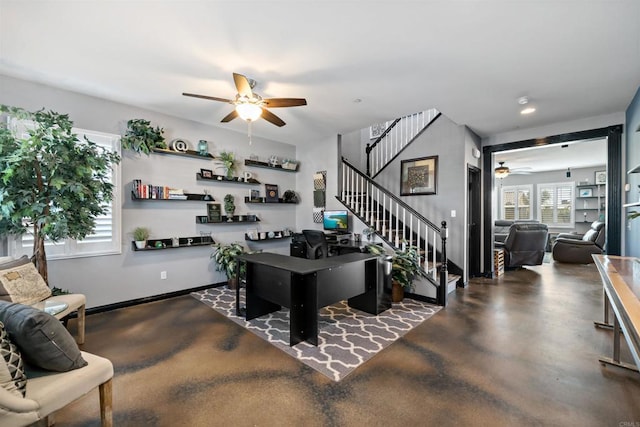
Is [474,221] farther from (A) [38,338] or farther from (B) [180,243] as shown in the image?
(A) [38,338]

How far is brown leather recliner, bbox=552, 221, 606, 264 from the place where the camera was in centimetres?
640

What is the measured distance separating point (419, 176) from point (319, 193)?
195 cm

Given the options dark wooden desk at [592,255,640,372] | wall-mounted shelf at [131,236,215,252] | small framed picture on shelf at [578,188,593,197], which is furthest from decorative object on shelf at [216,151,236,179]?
small framed picture on shelf at [578,188,593,197]

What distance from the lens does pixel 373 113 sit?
4.10 meters

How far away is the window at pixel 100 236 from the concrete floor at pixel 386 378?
0.85 metres

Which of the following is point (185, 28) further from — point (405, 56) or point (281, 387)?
point (281, 387)

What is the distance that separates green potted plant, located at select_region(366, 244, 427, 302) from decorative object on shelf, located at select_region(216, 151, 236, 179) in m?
2.70

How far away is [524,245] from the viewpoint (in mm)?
5988

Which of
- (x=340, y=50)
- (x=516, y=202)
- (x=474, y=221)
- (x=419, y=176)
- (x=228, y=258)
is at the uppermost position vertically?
(x=340, y=50)

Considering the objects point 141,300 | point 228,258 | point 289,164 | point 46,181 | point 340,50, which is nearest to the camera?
point 340,50

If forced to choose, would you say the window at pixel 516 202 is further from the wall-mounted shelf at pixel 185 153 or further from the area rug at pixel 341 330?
the wall-mounted shelf at pixel 185 153

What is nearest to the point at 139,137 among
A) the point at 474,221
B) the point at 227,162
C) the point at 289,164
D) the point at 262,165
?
the point at 227,162

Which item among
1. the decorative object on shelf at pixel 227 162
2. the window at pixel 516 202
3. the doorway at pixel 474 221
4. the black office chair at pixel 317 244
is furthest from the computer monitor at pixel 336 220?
the window at pixel 516 202

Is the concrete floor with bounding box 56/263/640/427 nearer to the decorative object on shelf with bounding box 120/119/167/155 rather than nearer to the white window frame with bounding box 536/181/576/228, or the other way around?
the decorative object on shelf with bounding box 120/119/167/155
